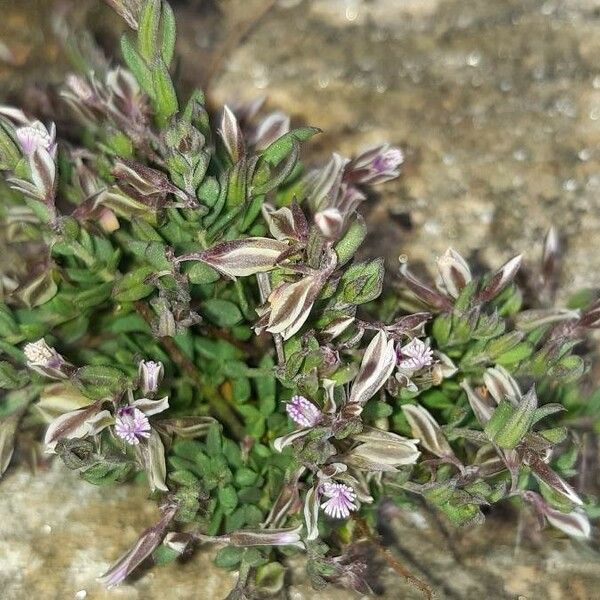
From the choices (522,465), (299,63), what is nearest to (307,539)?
(522,465)

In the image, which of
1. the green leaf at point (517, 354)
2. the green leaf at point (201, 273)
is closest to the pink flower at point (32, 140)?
the green leaf at point (201, 273)

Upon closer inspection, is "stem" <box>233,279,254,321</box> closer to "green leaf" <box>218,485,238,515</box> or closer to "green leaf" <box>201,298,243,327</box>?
"green leaf" <box>201,298,243,327</box>

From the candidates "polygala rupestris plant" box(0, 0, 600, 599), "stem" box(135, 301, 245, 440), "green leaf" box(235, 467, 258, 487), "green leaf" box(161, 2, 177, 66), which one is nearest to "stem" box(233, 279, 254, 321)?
"polygala rupestris plant" box(0, 0, 600, 599)

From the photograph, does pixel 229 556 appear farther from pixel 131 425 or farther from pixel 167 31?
pixel 167 31

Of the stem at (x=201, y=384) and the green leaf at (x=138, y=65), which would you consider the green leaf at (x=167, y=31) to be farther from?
the stem at (x=201, y=384)

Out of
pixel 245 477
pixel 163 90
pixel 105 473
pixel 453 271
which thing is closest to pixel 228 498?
pixel 245 477

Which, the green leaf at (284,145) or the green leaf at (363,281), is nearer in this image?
the green leaf at (363,281)

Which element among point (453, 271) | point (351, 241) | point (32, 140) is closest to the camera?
point (351, 241)
